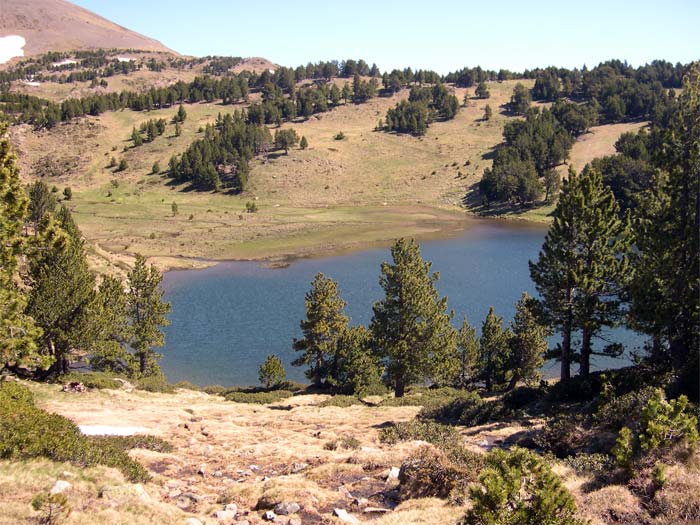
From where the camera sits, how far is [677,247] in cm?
2558

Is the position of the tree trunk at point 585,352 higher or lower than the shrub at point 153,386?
higher

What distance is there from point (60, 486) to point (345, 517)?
8.15 m

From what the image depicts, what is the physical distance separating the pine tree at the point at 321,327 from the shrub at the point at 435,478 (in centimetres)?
2889

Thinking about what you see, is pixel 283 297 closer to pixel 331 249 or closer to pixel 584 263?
pixel 331 249

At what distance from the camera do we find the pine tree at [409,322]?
129 feet

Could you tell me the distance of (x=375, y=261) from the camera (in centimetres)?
9544

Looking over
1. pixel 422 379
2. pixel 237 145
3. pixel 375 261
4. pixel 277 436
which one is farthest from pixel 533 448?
pixel 237 145

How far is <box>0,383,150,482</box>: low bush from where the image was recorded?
16.4 m

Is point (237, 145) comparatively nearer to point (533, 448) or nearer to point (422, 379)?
point (422, 379)

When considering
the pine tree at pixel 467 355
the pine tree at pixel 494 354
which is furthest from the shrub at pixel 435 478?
the pine tree at pixel 494 354

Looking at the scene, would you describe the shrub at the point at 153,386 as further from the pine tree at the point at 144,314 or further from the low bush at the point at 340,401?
the low bush at the point at 340,401

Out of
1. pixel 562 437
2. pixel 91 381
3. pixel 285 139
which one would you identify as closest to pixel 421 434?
pixel 562 437

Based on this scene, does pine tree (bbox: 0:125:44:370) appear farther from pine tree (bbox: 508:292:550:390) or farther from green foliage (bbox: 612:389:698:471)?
pine tree (bbox: 508:292:550:390)

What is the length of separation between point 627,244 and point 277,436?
22864 mm
